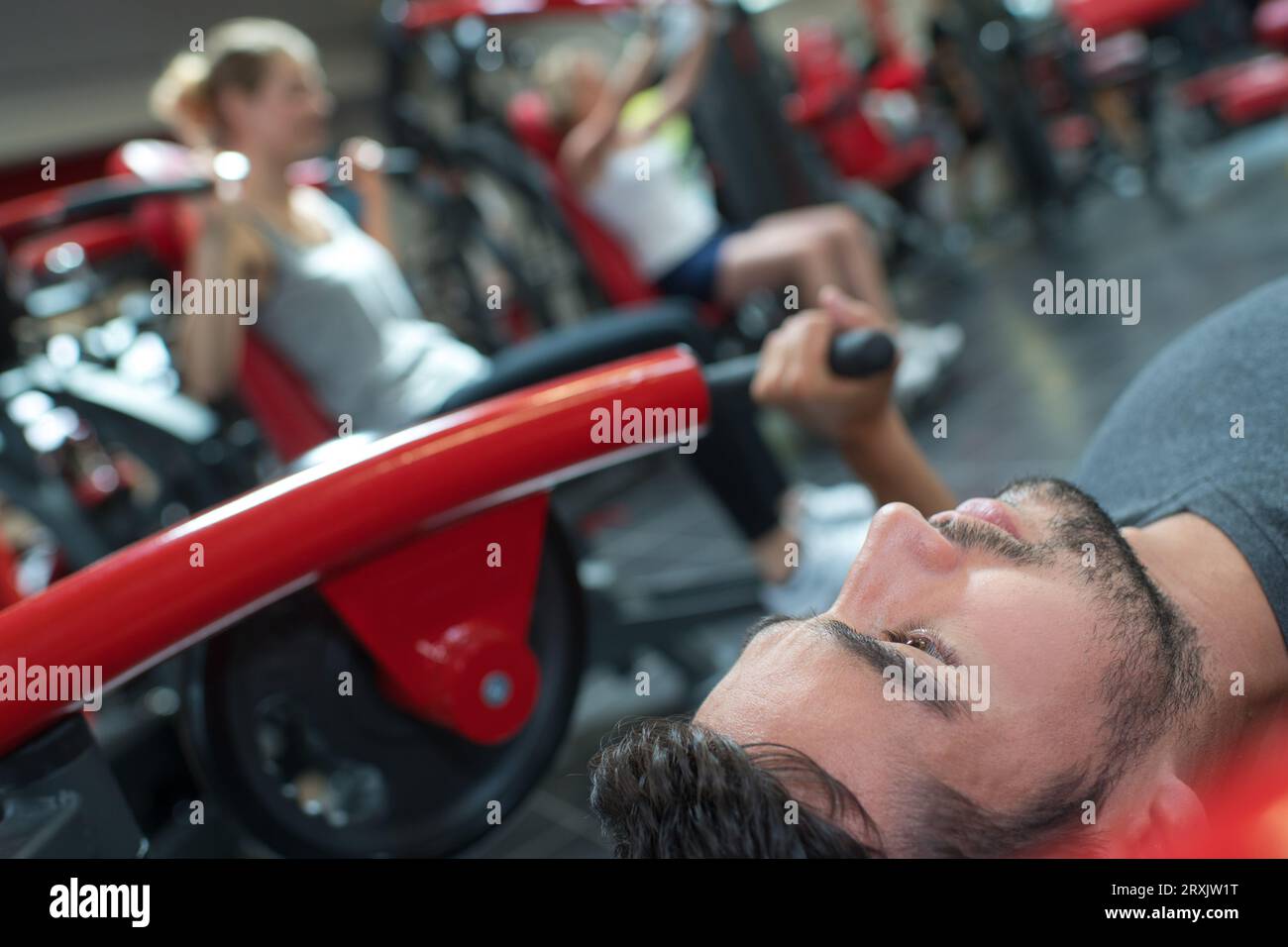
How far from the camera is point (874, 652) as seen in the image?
663 mm

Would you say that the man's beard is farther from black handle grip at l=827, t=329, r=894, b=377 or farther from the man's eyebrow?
black handle grip at l=827, t=329, r=894, b=377

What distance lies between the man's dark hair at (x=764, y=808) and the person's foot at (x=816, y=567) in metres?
0.76

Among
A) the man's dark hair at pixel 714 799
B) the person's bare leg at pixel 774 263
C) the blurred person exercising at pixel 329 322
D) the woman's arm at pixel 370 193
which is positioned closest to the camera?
the man's dark hair at pixel 714 799

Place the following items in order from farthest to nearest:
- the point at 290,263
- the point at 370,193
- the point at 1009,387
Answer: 1. the point at 1009,387
2. the point at 370,193
3. the point at 290,263

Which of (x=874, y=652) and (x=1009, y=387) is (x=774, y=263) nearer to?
(x=1009, y=387)

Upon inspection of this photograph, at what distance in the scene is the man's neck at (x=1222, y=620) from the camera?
704 mm

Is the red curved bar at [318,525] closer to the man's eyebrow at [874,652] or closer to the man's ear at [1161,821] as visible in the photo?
the man's eyebrow at [874,652]

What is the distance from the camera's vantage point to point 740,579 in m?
1.85

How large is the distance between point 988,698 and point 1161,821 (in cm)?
11

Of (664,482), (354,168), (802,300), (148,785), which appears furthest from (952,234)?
(148,785)

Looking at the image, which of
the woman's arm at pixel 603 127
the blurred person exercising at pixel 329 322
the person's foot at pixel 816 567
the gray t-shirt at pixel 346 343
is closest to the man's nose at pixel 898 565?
the person's foot at pixel 816 567

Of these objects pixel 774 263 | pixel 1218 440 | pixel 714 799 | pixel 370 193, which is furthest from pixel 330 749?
pixel 774 263

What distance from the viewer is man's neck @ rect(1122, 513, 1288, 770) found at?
70 cm
